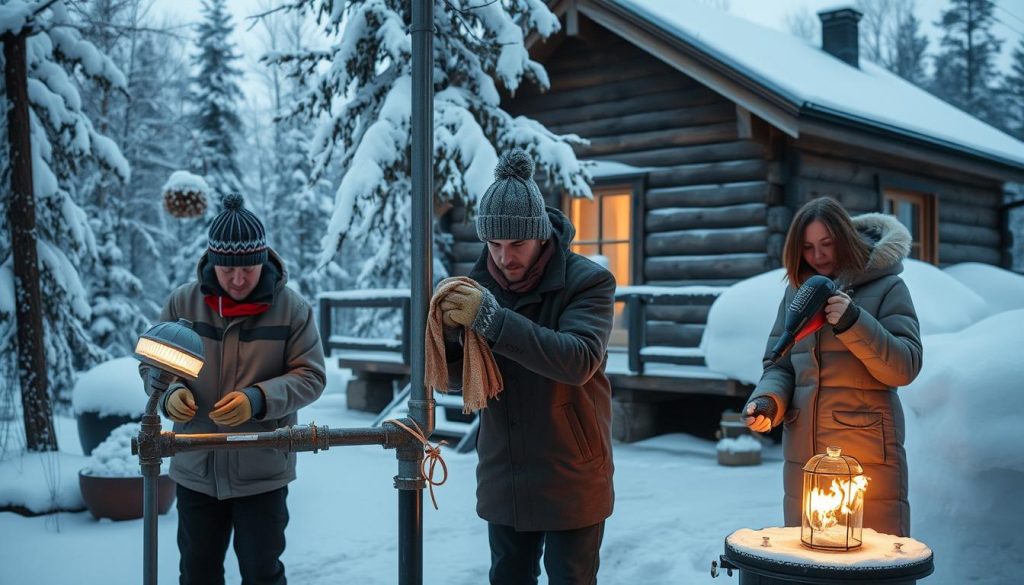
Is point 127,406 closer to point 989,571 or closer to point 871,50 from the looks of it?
point 989,571

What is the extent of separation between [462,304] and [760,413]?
1.29 m

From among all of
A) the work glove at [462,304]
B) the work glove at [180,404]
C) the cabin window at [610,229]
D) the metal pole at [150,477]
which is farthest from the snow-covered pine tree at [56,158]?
the work glove at [462,304]

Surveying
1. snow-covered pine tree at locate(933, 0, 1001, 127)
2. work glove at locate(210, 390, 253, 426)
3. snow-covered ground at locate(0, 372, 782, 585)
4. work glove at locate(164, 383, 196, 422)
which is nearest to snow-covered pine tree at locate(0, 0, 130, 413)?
snow-covered ground at locate(0, 372, 782, 585)

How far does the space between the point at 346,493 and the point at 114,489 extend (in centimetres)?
157

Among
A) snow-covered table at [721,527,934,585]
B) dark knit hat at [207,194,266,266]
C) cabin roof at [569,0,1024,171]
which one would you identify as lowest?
snow-covered table at [721,527,934,585]

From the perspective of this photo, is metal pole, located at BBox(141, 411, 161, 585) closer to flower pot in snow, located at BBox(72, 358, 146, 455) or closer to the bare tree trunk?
flower pot in snow, located at BBox(72, 358, 146, 455)

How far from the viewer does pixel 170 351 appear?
2547mm

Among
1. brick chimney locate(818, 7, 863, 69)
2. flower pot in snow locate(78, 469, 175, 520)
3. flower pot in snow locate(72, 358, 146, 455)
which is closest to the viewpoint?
flower pot in snow locate(78, 469, 175, 520)

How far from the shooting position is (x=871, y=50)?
33.2 metres

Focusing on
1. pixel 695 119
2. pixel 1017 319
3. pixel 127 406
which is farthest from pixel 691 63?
pixel 127 406

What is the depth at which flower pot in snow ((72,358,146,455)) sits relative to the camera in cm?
730

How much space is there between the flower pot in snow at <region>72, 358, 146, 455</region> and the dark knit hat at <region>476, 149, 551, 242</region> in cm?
545

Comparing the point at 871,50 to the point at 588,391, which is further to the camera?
the point at 871,50

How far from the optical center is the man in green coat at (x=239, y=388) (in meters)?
3.21
